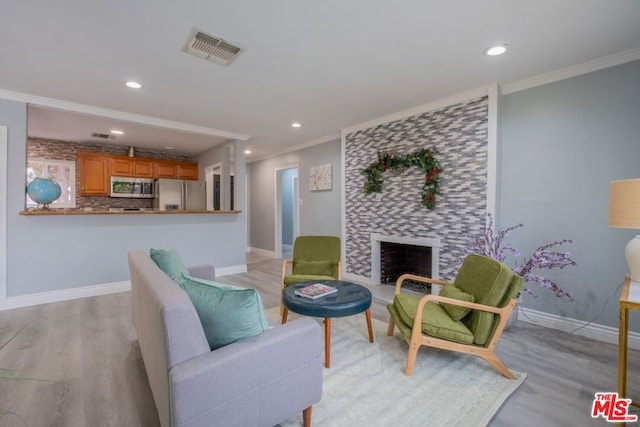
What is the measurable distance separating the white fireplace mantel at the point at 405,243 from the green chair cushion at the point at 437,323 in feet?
4.45

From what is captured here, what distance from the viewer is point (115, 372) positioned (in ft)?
6.88

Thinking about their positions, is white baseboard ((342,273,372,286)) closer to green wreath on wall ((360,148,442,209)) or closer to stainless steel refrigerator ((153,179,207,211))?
green wreath on wall ((360,148,442,209))

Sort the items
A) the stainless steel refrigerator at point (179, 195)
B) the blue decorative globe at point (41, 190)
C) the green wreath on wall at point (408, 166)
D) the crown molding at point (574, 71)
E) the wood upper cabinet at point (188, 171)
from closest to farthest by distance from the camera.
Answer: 1. the crown molding at point (574, 71)
2. the blue decorative globe at point (41, 190)
3. the green wreath on wall at point (408, 166)
4. the stainless steel refrigerator at point (179, 195)
5. the wood upper cabinet at point (188, 171)

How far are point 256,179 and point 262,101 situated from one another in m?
3.90

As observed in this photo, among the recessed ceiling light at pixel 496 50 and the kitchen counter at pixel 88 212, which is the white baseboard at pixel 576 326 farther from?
the kitchen counter at pixel 88 212

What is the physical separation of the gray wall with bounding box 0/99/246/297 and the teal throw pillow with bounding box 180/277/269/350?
3456mm

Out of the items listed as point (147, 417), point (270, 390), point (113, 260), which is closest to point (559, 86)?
point (270, 390)

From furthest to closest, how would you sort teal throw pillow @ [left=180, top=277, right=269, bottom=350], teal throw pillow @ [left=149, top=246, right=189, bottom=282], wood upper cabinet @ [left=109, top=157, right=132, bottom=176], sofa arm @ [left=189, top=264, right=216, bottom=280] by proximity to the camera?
wood upper cabinet @ [left=109, top=157, right=132, bottom=176] → sofa arm @ [left=189, top=264, right=216, bottom=280] → teal throw pillow @ [left=149, top=246, right=189, bottom=282] → teal throw pillow @ [left=180, top=277, right=269, bottom=350]

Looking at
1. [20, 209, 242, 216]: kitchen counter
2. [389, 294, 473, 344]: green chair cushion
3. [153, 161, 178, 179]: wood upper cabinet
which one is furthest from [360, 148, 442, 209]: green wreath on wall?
[153, 161, 178, 179]: wood upper cabinet

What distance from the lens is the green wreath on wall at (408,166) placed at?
3.59 m

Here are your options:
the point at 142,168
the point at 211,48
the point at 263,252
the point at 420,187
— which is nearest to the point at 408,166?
the point at 420,187

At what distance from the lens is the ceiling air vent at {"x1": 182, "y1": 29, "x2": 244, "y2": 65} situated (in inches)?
88.8

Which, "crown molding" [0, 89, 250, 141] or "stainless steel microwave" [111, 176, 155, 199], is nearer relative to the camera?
"crown molding" [0, 89, 250, 141]

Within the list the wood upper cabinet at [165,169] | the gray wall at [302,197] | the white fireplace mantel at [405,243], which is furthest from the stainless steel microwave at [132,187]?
the white fireplace mantel at [405,243]
